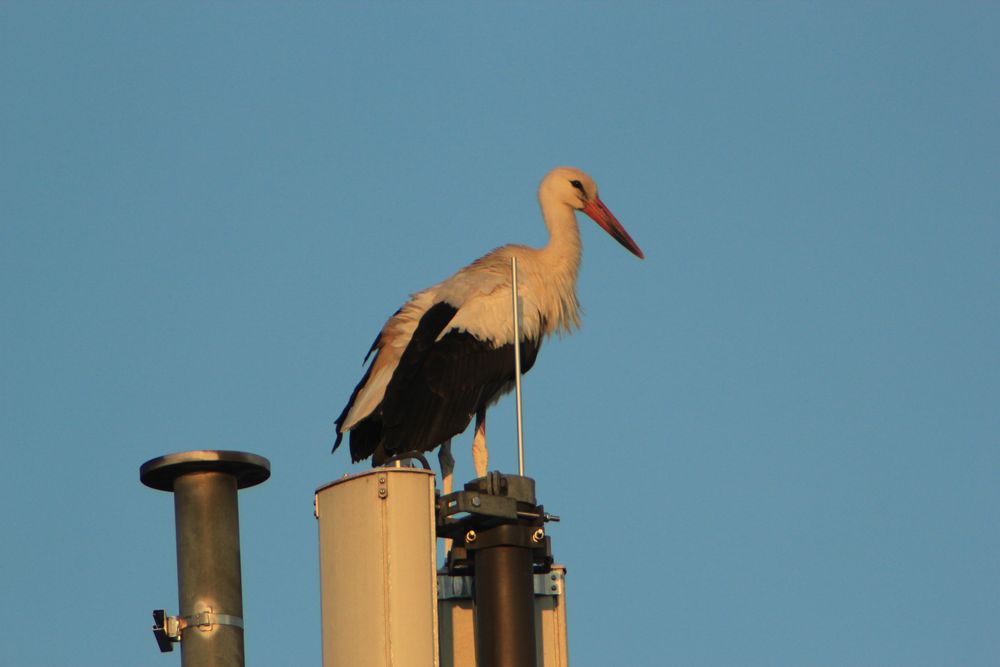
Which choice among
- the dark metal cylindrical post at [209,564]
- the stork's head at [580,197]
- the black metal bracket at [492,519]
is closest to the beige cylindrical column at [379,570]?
the black metal bracket at [492,519]

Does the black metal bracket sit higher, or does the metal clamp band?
the black metal bracket

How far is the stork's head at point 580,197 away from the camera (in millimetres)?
12242

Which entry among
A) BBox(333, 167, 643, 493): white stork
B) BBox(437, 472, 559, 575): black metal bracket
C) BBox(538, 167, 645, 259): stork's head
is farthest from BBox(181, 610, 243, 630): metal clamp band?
BBox(538, 167, 645, 259): stork's head

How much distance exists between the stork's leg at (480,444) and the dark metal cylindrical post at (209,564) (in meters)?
6.89

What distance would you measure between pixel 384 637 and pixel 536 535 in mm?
535

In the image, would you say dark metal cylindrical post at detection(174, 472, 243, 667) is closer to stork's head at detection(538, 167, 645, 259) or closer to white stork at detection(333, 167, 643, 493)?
white stork at detection(333, 167, 643, 493)

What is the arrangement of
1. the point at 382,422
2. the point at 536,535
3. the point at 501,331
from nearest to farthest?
1. the point at 536,535
2. the point at 382,422
3. the point at 501,331

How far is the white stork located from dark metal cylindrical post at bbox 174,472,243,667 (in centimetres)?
583

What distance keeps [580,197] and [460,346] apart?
7.13 ft

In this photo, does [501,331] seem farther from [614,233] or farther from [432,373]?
[614,233]

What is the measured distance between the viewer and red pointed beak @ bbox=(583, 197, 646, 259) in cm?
1233

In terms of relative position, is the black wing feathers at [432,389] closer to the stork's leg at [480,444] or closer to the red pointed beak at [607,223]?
the stork's leg at [480,444]

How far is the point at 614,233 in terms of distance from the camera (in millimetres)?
12359

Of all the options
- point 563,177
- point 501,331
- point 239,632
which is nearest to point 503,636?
point 239,632
